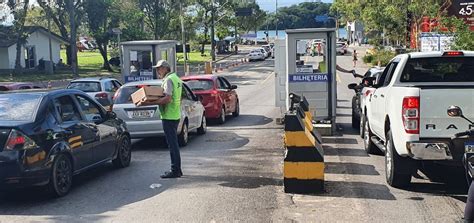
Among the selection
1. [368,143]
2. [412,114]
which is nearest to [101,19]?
[368,143]

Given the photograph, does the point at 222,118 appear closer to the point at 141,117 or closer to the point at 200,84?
the point at 200,84

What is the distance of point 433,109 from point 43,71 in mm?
49013

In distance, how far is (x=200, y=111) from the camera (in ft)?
48.6

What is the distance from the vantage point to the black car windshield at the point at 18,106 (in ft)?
26.4

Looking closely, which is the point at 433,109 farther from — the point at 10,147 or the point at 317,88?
the point at 317,88

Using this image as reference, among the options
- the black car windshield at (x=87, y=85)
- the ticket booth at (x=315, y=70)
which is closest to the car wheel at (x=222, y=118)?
the ticket booth at (x=315, y=70)

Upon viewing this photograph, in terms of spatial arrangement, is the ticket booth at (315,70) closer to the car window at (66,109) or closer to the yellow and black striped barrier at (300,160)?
the yellow and black striped barrier at (300,160)

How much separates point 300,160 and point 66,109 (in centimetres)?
345

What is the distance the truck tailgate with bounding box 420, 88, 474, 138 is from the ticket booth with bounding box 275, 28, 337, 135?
668 cm

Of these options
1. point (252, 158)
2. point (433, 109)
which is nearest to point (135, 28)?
point (252, 158)

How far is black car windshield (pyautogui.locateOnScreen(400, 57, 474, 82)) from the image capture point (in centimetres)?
916

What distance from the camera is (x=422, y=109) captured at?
24.7 ft

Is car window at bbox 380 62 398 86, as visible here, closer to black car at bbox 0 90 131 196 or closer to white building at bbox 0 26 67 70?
black car at bbox 0 90 131 196

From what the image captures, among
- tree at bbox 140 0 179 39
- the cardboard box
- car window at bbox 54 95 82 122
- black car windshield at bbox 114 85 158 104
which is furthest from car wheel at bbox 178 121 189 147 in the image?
tree at bbox 140 0 179 39
